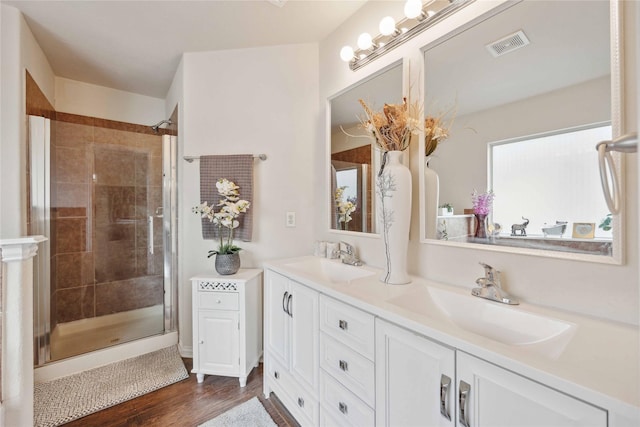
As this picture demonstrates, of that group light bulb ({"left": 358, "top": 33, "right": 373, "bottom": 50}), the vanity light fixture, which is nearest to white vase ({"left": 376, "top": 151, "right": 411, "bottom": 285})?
the vanity light fixture

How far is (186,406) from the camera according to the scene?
1581 millimetres

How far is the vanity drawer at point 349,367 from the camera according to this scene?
97cm

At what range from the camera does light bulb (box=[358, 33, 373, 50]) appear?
5.04 feet

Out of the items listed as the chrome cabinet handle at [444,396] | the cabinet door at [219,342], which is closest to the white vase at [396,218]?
the chrome cabinet handle at [444,396]

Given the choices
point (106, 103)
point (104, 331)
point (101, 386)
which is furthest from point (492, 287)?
point (106, 103)

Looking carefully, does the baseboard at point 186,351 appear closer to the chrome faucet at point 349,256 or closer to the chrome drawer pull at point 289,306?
the chrome drawer pull at point 289,306

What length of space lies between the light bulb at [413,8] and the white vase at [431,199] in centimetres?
68

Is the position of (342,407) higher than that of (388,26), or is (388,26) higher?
(388,26)

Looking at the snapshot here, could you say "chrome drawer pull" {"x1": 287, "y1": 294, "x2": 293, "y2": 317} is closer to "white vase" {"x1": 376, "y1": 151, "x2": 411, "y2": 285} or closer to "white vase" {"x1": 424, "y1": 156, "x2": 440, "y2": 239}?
"white vase" {"x1": 376, "y1": 151, "x2": 411, "y2": 285}

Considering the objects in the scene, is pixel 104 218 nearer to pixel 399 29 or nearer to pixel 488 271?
pixel 399 29

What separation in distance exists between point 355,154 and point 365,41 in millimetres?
654

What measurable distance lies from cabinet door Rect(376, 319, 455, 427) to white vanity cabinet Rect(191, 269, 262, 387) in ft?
3.71

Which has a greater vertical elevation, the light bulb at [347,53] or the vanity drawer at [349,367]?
the light bulb at [347,53]

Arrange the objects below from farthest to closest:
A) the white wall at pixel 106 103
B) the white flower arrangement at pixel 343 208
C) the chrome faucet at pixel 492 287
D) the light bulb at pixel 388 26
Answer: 1. the white wall at pixel 106 103
2. the white flower arrangement at pixel 343 208
3. the light bulb at pixel 388 26
4. the chrome faucet at pixel 492 287
